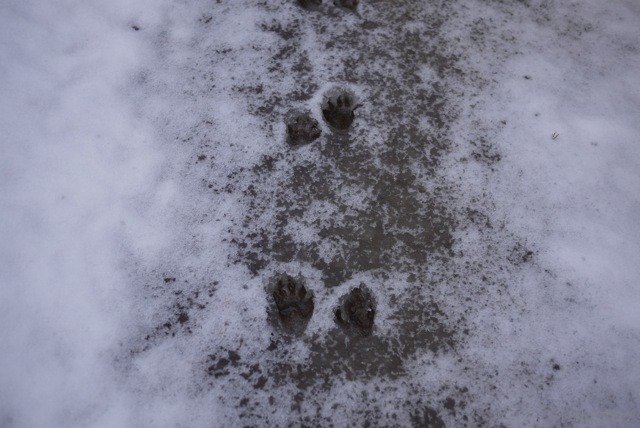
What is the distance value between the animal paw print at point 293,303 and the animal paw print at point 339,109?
86cm

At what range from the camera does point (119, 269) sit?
5.12 feet

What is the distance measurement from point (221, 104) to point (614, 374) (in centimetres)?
213

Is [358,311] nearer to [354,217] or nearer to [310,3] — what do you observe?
[354,217]

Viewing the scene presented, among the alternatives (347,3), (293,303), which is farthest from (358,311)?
(347,3)

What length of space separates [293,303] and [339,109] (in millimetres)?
1013

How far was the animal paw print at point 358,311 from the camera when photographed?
1.49 meters

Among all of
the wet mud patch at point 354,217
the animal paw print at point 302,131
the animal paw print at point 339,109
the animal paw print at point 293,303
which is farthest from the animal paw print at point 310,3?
the animal paw print at point 293,303

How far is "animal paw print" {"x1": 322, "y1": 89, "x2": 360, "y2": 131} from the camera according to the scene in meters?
1.90

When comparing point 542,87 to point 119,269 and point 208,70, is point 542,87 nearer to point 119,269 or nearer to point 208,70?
point 208,70

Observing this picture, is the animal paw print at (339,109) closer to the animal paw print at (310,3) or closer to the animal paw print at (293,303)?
the animal paw print at (310,3)

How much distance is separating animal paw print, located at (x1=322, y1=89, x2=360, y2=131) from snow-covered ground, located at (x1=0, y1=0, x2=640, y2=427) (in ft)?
0.17

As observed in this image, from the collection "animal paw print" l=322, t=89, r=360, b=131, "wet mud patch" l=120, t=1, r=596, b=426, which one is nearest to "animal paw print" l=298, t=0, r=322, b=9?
"wet mud patch" l=120, t=1, r=596, b=426

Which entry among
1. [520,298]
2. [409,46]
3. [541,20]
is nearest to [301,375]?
[520,298]

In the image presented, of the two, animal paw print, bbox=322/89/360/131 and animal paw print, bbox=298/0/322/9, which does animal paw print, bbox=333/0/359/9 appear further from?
animal paw print, bbox=322/89/360/131
